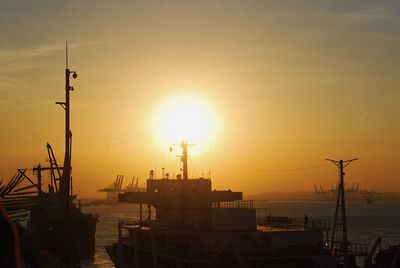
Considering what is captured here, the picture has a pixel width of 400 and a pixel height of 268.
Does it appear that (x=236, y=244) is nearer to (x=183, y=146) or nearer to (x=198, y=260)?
(x=198, y=260)

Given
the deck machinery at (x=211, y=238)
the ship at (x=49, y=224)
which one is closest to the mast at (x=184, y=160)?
the deck machinery at (x=211, y=238)

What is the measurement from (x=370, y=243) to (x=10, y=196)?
127047 mm

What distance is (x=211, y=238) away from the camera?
4425 cm

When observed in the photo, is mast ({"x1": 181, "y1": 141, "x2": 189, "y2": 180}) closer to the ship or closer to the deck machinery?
the deck machinery

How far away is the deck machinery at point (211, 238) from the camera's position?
42938mm

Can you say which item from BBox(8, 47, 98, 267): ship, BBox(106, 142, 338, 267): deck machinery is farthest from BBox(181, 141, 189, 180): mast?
BBox(8, 47, 98, 267): ship

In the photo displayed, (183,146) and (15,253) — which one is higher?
(183,146)

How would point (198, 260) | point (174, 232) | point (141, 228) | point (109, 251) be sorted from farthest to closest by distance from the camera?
point (109, 251) < point (141, 228) < point (174, 232) < point (198, 260)

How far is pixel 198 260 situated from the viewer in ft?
138

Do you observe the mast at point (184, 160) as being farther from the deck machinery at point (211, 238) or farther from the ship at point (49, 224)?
the ship at point (49, 224)

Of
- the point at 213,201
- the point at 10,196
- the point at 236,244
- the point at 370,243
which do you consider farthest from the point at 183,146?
the point at 370,243

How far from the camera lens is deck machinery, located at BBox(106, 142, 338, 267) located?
4294cm

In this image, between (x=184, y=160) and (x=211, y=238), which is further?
(x=184, y=160)

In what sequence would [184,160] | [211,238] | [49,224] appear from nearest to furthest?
[49,224] → [211,238] → [184,160]
